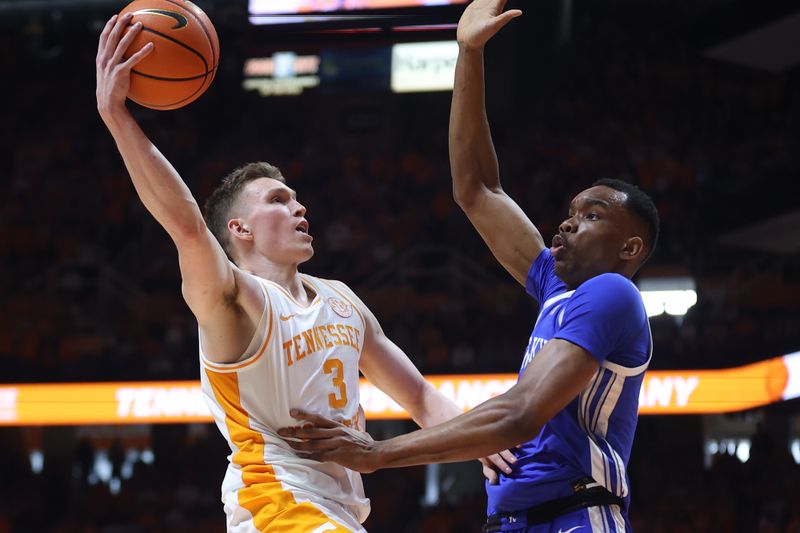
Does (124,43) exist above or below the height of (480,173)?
above

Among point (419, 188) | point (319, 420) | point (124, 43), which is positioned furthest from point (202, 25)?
point (419, 188)

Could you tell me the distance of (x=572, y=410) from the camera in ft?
9.60

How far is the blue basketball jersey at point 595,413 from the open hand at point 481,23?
101 centimetres

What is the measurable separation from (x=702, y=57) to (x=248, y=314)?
12.3 meters

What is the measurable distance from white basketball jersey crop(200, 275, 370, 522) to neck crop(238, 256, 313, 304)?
Answer: 13 cm

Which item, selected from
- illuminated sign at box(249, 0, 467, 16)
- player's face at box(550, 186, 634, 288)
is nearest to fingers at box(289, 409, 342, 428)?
player's face at box(550, 186, 634, 288)

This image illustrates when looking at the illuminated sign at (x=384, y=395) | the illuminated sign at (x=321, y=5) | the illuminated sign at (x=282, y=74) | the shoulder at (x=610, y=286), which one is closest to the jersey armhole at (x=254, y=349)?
the shoulder at (x=610, y=286)

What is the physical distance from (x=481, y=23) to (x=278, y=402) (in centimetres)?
151

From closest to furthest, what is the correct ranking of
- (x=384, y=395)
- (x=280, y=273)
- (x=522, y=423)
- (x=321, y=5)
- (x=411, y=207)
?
(x=522, y=423), (x=280, y=273), (x=384, y=395), (x=411, y=207), (x=321, y=5)

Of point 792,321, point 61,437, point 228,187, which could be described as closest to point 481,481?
point 792,321

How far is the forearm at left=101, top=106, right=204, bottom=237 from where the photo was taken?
2717mm

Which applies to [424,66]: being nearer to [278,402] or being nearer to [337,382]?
[337,382]

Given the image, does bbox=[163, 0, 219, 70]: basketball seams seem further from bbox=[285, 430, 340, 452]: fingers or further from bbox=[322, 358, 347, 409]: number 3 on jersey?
bbox=[285, 430, 340, 452]: fingers

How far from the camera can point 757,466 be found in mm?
9836
